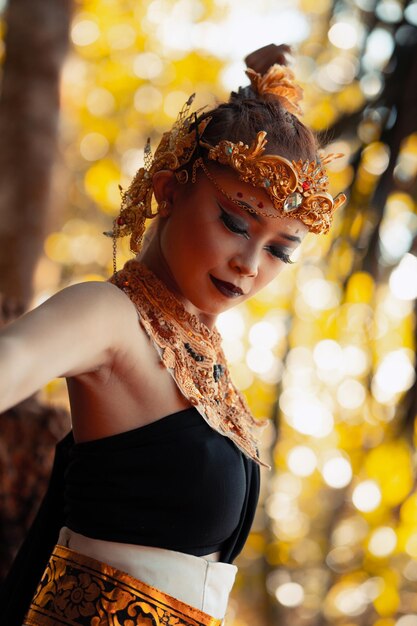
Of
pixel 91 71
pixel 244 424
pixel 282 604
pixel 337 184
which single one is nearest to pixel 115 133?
Result: pixel 91 71

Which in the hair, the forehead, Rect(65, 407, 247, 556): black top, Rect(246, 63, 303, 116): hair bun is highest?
Rect(246, 63, 303, 116): hair bun

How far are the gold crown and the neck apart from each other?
0.19 m

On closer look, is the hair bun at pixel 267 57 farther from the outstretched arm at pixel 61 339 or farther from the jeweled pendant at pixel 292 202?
the outstretched arm at pixel 61 339

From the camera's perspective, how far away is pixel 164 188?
158cm

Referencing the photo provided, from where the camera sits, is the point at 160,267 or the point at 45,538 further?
the point at 45,538

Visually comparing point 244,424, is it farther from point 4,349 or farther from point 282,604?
point 282,604

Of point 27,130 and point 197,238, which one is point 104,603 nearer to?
point 197,238

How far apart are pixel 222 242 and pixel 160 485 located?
17.3 inches

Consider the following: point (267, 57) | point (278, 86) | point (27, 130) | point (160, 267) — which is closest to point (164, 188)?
point (160, 267)

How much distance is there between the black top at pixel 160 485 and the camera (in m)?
1.41

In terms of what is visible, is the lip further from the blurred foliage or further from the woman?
the blurred foliage

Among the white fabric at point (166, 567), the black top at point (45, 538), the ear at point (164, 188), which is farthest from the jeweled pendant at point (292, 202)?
the white fabric at point (166, 567)

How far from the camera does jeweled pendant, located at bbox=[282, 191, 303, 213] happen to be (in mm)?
1462

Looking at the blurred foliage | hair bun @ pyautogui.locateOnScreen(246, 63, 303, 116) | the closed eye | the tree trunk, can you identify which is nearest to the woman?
the closed eye
